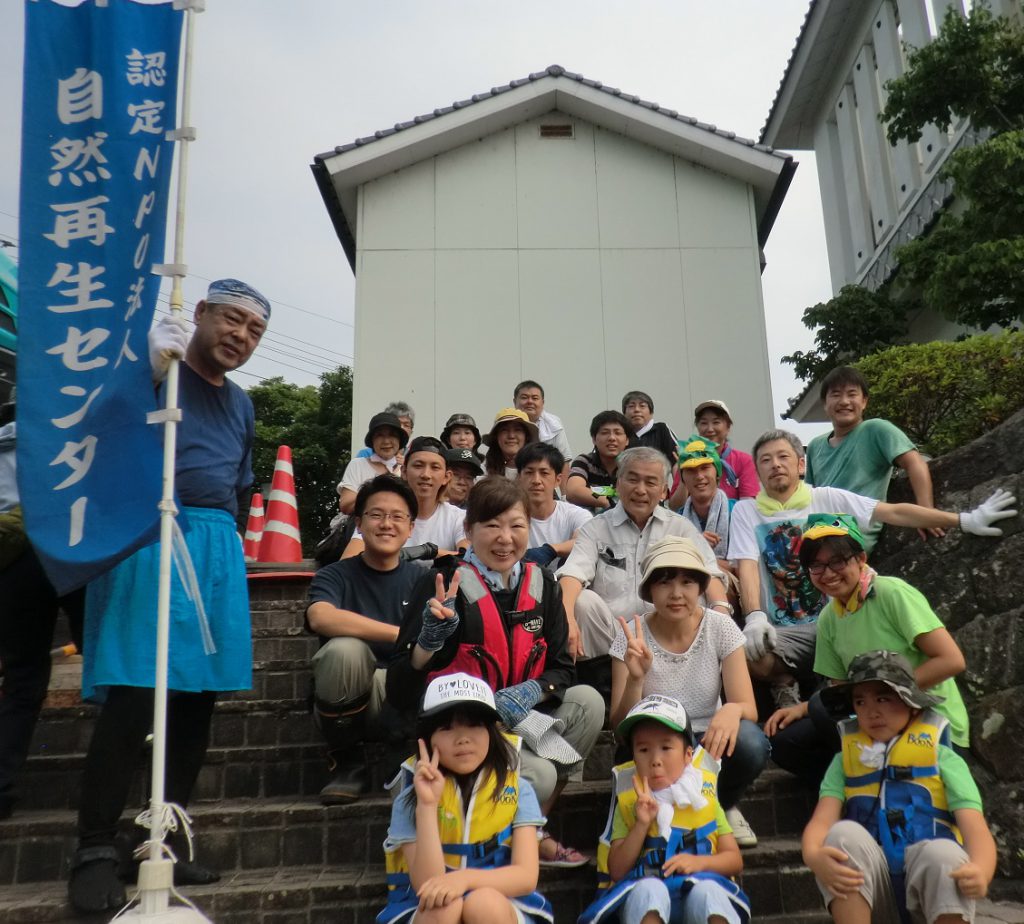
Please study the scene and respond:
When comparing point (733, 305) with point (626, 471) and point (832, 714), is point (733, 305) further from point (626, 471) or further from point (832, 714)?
point (832, 714)

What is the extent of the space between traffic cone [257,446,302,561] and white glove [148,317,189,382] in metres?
5.30

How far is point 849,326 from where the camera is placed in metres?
12.0

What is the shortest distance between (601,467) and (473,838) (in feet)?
13.0

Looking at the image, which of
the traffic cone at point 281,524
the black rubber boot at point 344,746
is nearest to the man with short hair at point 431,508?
the black rubber boot at point 344,746

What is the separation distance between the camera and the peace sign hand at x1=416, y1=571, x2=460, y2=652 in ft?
10.0

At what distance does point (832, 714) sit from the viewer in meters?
3.30

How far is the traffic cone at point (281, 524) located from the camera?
825cm

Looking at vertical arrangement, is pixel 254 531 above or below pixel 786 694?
above

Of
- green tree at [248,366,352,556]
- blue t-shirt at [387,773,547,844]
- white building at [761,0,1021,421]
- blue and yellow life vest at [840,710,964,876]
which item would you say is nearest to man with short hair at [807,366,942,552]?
blue and yellow life vest at [840,710,964,876]

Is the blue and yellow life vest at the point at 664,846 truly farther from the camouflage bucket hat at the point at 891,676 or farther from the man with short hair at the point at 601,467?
the man with short hair at the point at 601,467

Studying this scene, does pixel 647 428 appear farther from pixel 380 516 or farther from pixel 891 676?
pixel 891 676

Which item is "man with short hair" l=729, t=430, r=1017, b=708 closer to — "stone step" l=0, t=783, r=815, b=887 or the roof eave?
"stone step" l=0, t=783, r=815, b=887

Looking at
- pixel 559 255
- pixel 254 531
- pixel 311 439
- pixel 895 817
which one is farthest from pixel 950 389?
pixel 311 439

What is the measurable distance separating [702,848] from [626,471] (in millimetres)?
2053
